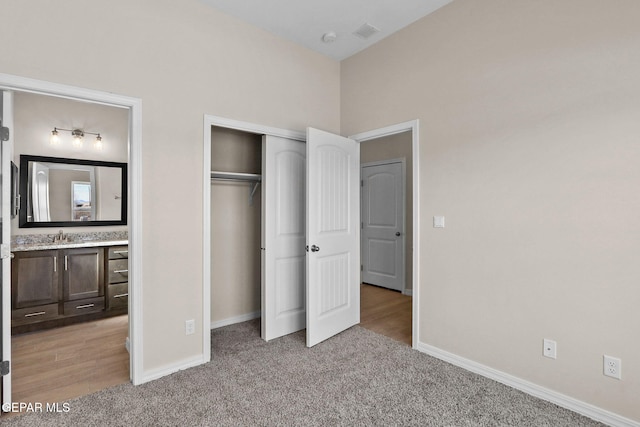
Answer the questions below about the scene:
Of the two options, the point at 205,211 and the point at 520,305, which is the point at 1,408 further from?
the point at 520,305

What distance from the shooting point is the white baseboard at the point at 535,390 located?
76.0 inches

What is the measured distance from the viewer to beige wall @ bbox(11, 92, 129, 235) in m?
3.65

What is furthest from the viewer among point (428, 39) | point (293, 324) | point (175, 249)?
point (293, 324)

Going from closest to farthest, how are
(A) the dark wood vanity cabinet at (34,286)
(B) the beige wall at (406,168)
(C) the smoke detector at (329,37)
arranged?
(C) the smoke detector at (329,37) → (A) the dark wood vanity cabinet at (34,286) → (B) the beige wall at (406,168)

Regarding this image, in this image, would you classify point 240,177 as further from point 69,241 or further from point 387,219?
point 387,219

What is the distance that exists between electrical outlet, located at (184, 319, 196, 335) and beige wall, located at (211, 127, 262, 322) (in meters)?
0.83

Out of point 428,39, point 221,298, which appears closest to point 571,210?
point 428,39

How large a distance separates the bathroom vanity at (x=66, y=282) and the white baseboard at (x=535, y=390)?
11.4 feet

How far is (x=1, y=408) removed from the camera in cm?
201

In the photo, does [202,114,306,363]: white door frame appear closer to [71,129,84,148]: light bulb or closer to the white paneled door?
[71,129,84,148]: light bulb

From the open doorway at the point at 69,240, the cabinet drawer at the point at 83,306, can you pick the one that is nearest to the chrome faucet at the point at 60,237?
the open doorway at the point at 69,240

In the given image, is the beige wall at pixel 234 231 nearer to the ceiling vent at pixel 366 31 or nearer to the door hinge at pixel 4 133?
the ceiling vent at pixel 366 31

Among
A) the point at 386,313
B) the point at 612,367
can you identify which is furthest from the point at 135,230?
the point at 612,367

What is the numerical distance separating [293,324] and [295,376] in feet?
3.00
